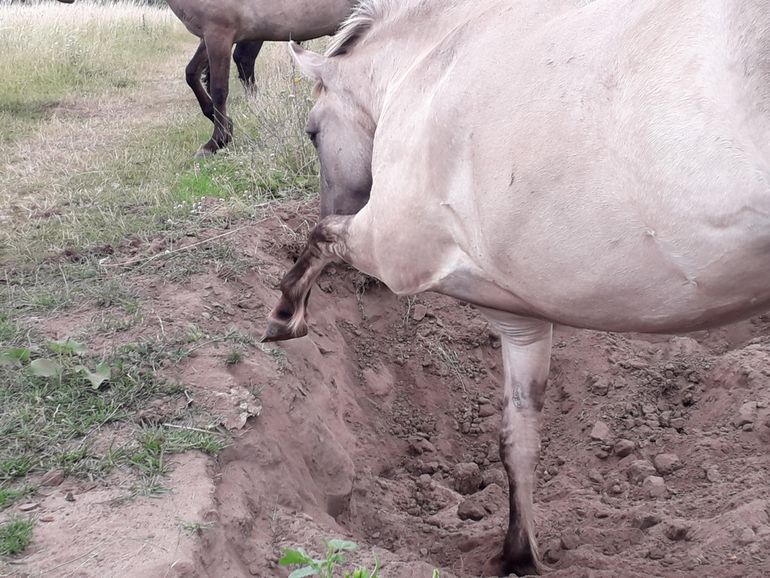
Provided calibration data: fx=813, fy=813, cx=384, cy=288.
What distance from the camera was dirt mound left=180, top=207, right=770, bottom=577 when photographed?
270 cm

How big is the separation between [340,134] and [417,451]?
1526 millimetres

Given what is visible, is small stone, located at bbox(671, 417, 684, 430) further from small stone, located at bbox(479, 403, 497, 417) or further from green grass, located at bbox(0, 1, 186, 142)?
green grass, located at bbox(0, 1, 186, 142)

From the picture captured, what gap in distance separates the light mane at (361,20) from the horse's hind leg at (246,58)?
4.94 m

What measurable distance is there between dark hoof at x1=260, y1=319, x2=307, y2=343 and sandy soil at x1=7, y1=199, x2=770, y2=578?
8 cm

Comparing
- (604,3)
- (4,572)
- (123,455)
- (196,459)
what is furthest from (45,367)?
(604,3)

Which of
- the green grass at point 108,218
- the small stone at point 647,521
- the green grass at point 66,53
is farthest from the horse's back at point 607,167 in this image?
the green grass at point 66,53

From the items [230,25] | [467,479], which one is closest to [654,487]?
[467,479]

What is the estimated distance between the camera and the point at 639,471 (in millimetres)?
3475

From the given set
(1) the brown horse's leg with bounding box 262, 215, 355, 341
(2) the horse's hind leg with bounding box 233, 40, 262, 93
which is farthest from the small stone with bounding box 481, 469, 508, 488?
(2) the horse's hind leg with bounding box 233, 40, 262, 93

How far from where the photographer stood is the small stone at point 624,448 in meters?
3.64

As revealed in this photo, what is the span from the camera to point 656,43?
1969 mm

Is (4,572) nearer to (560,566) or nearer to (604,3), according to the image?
(560,566)

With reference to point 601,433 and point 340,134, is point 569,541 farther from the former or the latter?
point 340,134

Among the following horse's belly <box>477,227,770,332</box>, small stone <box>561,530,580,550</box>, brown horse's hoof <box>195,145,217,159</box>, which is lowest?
small stone <box>561,530,580,550</box>
